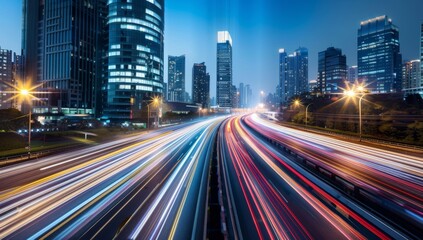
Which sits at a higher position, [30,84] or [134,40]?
[134,40]

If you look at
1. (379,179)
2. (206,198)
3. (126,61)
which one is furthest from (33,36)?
(379,179)

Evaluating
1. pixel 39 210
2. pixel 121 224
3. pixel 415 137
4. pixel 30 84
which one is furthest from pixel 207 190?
pixel 30 84

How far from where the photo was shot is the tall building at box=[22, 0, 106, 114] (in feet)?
404

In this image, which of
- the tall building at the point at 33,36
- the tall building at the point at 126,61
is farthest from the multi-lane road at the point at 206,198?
the tall building at the point at 33,36

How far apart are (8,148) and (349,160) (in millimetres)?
43822

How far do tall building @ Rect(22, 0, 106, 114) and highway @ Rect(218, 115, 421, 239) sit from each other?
120550 mm

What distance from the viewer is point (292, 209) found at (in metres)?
15.6

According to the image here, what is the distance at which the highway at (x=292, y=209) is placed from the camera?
12672mm

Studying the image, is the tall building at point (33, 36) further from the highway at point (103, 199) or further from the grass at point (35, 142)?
the highway at point (103, 199)

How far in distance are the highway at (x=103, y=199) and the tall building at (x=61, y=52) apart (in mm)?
107904

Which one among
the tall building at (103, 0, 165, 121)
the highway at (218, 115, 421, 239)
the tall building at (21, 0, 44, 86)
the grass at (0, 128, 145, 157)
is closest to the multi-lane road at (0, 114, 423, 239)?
the highway at (218, 115, 421, 239)

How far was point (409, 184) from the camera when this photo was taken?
63.1ft

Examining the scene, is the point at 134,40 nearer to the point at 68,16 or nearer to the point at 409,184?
the point at 68,16

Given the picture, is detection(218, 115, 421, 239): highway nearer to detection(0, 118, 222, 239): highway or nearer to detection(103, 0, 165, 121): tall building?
detection(0, 118, 222, 239): highway
